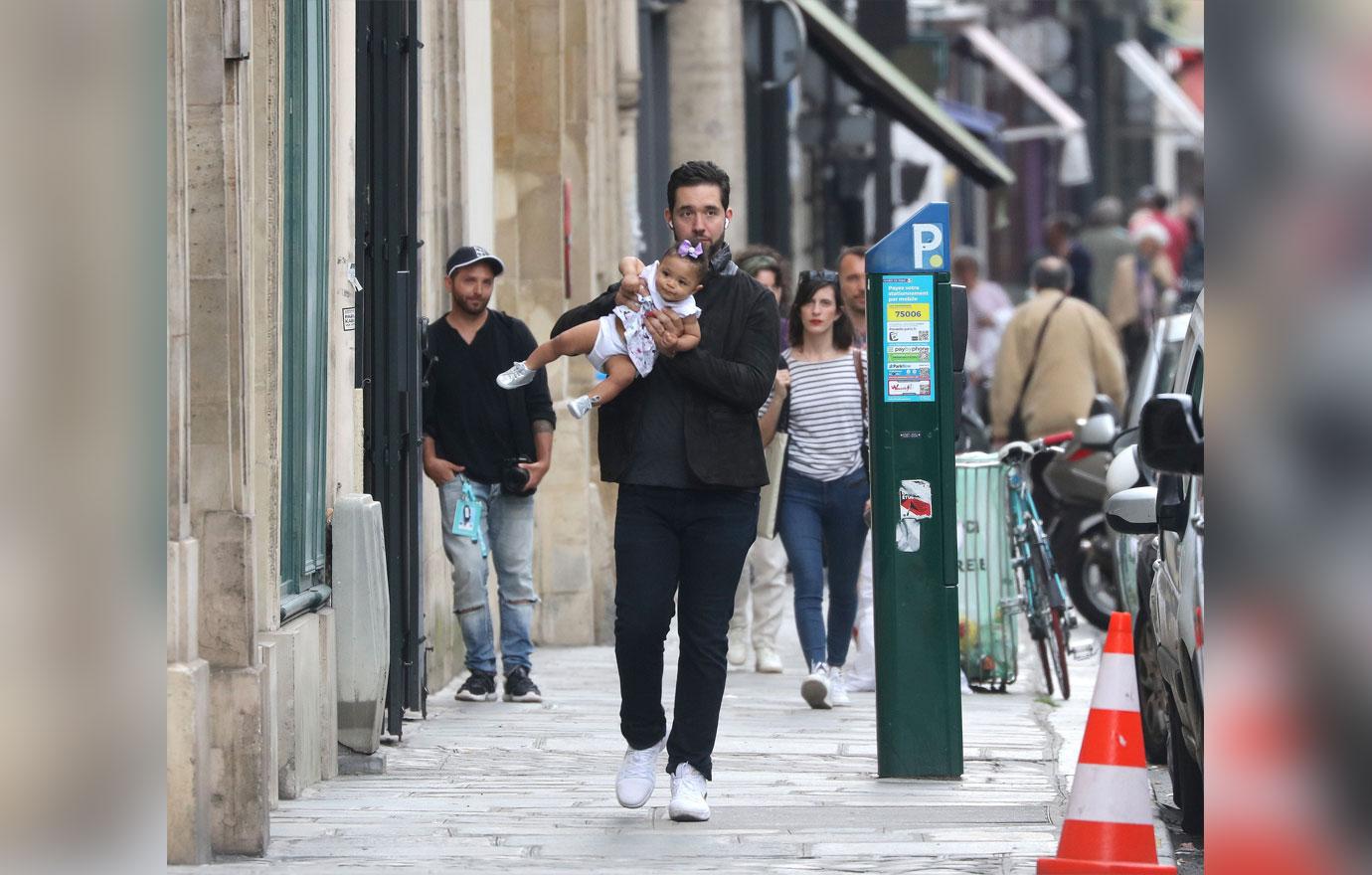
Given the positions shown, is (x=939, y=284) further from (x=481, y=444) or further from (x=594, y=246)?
(x=594, y=246)

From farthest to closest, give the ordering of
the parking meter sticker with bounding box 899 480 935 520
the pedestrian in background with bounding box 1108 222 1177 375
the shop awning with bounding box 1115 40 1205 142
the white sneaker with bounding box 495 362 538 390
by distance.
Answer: the shop awning with bounding box 1115 40 1205 142 → the pedestrian in background with bounding box 1108 222 1177 375 → the parking meter sticker with bounding box 899 480 935 520 → the white sneaker with bounding box 495 362 538 390

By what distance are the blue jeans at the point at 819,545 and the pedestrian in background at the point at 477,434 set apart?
42.7 inches

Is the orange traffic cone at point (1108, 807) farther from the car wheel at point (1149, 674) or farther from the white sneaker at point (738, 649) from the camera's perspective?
the white sneaker at point (738, 649)

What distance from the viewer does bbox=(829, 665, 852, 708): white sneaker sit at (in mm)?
10875

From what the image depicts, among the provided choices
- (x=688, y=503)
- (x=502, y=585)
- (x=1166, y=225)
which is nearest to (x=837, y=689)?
(x=502, y=585)

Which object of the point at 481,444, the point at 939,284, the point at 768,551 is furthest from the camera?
the point at 768,551

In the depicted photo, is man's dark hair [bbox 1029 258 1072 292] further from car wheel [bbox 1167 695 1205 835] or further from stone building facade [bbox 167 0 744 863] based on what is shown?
car wheel [bbox 1167 695 1205 835]

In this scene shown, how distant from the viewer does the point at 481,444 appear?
35.6 ft

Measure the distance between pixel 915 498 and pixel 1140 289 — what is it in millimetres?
20583

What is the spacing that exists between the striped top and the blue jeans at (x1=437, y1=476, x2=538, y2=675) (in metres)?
1.17

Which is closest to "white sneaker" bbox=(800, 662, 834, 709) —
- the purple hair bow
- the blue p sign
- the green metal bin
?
the green metal bin

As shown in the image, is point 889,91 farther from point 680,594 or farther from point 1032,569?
point 680,594
